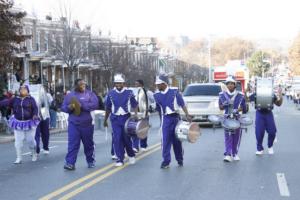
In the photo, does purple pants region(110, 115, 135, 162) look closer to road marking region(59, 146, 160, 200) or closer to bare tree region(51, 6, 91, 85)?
road marking region(59, 146, 160, 200)

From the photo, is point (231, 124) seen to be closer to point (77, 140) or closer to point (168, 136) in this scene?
point (168, 136)

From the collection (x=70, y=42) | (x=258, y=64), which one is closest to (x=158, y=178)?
(x=70, y=42)

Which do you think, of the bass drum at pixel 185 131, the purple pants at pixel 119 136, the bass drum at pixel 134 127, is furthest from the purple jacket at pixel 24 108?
the bass drum at pixel 185 131

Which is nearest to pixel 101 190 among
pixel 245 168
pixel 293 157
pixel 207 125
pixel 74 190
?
pixel 74 190

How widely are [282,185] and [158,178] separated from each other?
2144mm

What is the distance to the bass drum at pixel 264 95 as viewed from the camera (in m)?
14.2

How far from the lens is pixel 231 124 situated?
12938 mm

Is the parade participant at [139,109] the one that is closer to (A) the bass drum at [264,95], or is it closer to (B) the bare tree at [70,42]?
(A) the bass drum at [264,95]

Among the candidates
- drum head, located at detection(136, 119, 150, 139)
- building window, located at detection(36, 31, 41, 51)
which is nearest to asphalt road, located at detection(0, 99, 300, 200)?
drum head, located at detection(136, 119, 150, 139)

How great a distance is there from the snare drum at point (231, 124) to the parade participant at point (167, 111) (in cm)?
106

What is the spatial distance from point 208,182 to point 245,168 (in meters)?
1.97

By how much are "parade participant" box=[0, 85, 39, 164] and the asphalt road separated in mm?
527

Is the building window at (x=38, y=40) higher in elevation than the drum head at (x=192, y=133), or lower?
higher

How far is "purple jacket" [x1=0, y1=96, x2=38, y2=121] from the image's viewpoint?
13.7m
